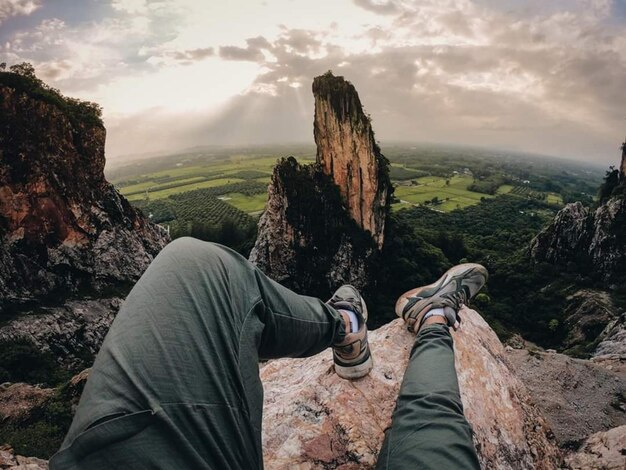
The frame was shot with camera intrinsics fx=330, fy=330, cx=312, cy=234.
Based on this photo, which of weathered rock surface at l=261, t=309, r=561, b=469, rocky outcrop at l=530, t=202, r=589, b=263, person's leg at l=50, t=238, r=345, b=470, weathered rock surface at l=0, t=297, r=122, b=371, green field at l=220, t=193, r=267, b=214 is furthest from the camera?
green field at l=220, t=193, r=267, b=214

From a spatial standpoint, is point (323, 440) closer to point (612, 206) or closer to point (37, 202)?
point (37, 202)

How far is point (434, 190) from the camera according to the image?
8612 cm

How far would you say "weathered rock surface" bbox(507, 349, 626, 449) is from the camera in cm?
Answer: 766

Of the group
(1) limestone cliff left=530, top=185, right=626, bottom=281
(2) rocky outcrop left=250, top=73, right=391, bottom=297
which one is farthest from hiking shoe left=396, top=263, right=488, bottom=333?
(1) limestone cliff left=530, top=185, right=626, bottom=281

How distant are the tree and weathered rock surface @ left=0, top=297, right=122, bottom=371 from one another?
14.5 m

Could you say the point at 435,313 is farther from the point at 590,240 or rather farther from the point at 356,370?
the point at 590,240

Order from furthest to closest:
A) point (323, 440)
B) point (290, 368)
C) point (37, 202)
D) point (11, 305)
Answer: point (37, 202), point (11, 305), point (290, 368), point (323, 440)

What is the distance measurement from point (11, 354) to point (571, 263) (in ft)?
165

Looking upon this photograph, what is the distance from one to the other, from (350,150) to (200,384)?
119 feet

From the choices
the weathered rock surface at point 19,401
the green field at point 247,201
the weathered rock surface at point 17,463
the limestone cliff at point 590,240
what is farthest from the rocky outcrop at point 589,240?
the green field at point 247,201

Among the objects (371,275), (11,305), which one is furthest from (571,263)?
(11,305)

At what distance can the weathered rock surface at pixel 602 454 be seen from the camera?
3080mm

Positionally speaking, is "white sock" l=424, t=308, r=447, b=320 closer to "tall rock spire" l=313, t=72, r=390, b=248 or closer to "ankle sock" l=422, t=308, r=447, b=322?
"ankle sock" l=422, t=308, r=447, b=322

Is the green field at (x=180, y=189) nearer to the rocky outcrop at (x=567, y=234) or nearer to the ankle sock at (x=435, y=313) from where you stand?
the rocky outcrop at (x=567, y=234)
